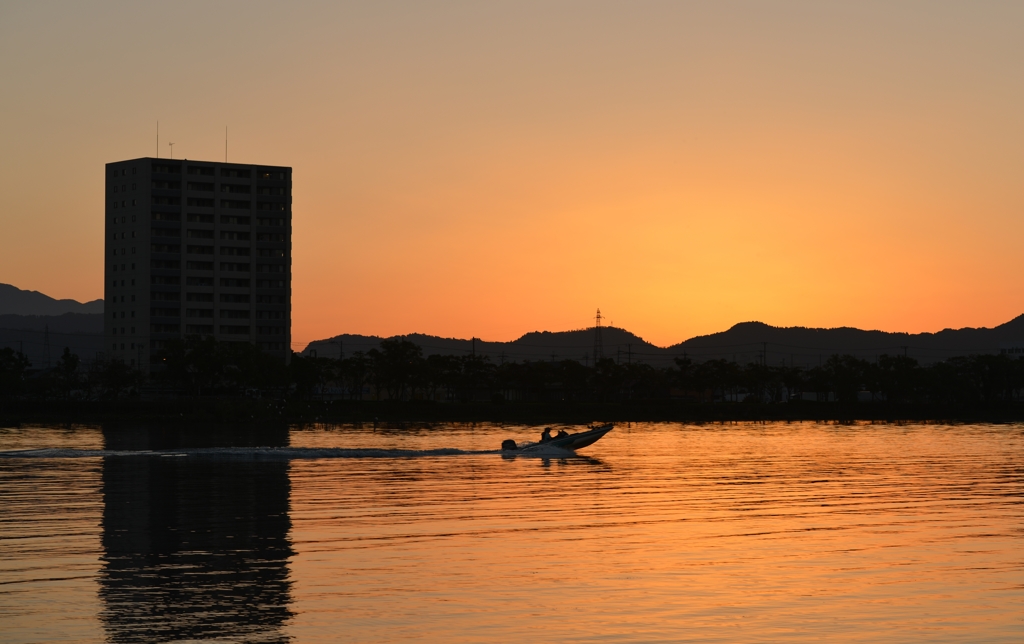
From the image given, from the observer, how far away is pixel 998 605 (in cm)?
2002

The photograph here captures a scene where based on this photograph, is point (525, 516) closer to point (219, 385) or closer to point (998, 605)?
point (998, 605)

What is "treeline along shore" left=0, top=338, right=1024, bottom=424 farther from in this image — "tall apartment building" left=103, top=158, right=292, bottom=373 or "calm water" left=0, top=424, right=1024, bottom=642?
"calm water" left=0, top=424, right=1024, bottom=642

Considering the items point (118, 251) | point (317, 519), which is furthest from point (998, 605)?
point (118, 251)

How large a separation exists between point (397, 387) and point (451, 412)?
37.2 metres

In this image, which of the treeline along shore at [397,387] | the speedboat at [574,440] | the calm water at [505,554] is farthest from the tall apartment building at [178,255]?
the calm water at [505,554]

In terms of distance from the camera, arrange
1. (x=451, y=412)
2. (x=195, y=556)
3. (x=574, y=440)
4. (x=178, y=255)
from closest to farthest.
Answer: (x=195, y=556), (x=574, y=440), (x=451, y=412), (x=178, y=255)

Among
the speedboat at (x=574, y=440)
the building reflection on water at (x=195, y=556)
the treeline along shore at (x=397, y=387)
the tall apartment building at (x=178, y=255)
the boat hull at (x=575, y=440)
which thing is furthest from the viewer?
the tall apartment building at (x=178, y=255)

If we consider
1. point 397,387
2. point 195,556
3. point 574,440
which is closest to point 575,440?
point 574,440

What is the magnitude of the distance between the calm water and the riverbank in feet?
222

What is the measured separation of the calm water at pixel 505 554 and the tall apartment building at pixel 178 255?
145 meters

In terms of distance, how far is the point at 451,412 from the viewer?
139500 mm

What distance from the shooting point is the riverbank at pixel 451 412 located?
118 meters

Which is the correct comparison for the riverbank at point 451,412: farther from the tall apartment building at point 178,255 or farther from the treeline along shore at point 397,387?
the tall apartment building at point 178,255

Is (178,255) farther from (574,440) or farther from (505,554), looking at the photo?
(505,554)
